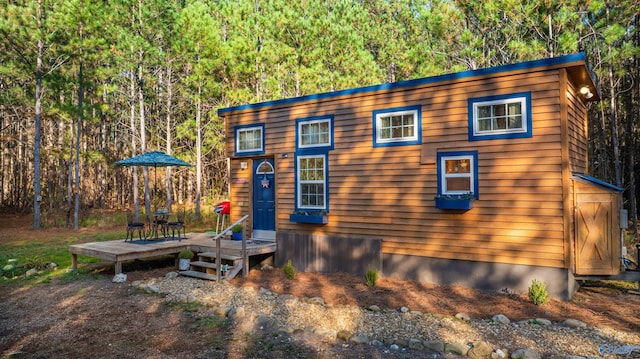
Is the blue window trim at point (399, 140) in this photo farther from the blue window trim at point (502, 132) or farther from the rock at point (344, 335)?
the rock at point (344, 335)

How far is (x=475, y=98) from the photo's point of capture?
7480 millimetres

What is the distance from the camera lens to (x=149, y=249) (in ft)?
29.1

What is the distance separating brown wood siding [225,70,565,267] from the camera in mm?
6848

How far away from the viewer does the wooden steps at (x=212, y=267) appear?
27.8ft

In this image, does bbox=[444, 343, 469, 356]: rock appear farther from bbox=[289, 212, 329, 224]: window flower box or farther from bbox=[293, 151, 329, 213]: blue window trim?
bbox=[293, 151, 329, 213]: blue window trim

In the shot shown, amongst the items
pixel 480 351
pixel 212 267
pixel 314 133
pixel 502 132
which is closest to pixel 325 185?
pixel 314 133

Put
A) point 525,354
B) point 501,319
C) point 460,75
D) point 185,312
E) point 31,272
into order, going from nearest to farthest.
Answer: point 525,354
point 501,319
point 185,312
point 460,75
point 31,272

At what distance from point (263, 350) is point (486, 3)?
14.1 metres

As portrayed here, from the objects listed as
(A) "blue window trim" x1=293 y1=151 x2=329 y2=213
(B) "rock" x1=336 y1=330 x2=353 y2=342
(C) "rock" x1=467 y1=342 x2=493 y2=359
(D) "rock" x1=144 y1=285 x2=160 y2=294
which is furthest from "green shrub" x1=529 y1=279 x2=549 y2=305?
(D) "rock" x1=144 y1=285 x2=160 y2=294

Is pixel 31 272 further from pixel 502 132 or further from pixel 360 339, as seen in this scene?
pixel 502 132

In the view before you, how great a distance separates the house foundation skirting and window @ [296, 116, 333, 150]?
293cm

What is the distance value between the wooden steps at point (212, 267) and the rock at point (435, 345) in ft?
15.9

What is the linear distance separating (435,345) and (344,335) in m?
1.12

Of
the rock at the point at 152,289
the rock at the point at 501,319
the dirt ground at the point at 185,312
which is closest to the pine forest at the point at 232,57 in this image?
the dirt ground at the point at 185,312
